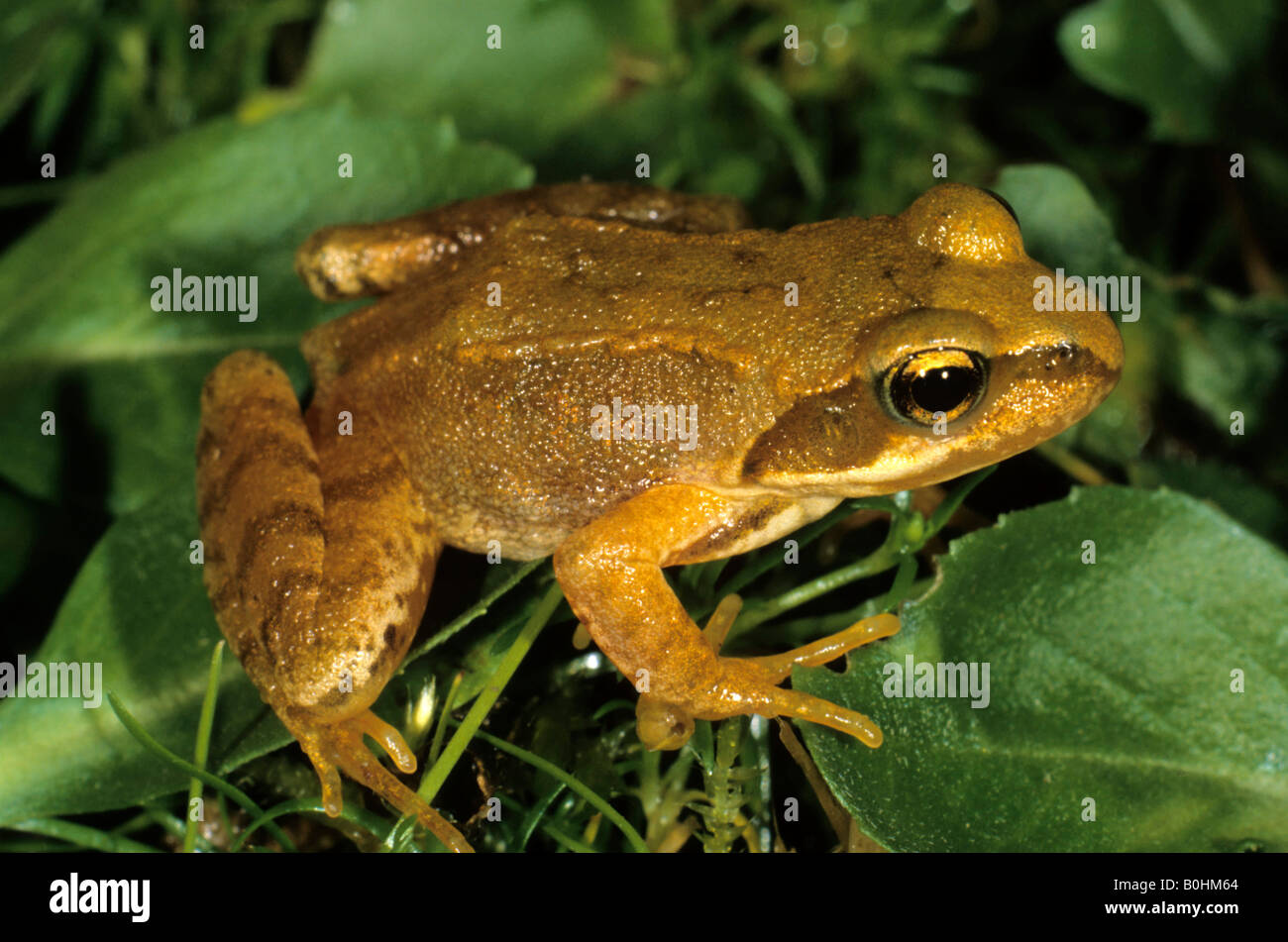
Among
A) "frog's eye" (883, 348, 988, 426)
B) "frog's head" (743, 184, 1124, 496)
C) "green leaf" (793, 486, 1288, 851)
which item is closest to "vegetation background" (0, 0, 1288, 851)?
"green leaf" (793, 486, 1288, 851)

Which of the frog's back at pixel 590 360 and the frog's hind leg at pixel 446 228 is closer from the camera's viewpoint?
the frog's back at pixel 590 360

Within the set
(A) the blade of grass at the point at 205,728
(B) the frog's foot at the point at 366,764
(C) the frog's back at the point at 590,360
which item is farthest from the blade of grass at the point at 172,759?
(C) the frog's back at the point at 590,360

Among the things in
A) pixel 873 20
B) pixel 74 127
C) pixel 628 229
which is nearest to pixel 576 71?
pixel 873 20

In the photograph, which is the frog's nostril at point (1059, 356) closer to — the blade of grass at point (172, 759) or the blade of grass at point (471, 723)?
the blade of grass at point (471, 723)

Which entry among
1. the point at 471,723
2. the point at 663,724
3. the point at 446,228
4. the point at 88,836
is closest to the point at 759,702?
the point at 663,724

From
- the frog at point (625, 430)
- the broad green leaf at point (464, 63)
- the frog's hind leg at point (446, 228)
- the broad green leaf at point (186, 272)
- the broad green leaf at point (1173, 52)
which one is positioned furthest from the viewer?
the broad green leaf at point (464, 63)

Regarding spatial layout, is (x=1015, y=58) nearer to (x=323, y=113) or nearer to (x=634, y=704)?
(x=323, y=113)

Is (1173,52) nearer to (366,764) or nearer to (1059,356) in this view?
(1059,356)
